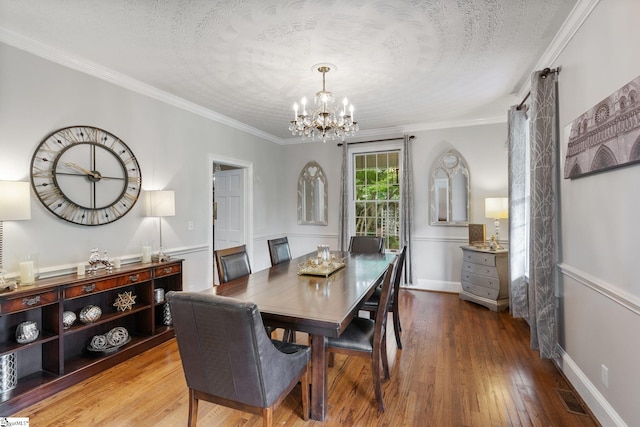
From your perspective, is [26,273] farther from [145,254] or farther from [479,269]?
[479,269]

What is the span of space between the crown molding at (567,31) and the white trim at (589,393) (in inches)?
95.0

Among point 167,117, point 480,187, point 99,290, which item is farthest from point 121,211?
point 480,187

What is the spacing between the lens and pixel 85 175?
2818 mm

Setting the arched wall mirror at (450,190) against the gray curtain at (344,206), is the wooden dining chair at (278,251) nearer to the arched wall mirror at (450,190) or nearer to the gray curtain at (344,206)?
the gray curtain at (344,206)

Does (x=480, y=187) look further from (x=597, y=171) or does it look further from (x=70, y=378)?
(x=70, y=378)

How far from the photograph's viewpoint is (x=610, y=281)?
1.79 meters

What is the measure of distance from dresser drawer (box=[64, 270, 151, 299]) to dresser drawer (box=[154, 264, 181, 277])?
103 millimetres

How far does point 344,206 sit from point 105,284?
3.69 meters

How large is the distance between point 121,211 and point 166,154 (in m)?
0.88

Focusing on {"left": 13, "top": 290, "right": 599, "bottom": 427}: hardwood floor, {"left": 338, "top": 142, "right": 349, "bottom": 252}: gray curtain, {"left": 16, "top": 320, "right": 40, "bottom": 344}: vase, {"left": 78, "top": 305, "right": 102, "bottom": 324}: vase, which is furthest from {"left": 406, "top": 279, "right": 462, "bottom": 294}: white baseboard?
{"left": 16, "top": 320, "right": 40, "bottom": 344}: vase

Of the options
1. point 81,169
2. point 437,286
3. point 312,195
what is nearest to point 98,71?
point 81,169

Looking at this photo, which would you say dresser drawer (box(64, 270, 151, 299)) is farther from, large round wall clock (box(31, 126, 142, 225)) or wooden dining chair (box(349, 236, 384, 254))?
wooden dining chair (box(349, 236, 384, 254))

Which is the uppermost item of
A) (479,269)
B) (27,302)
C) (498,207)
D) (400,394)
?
(498,207)

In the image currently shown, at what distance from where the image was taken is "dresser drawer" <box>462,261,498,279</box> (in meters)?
3.99
